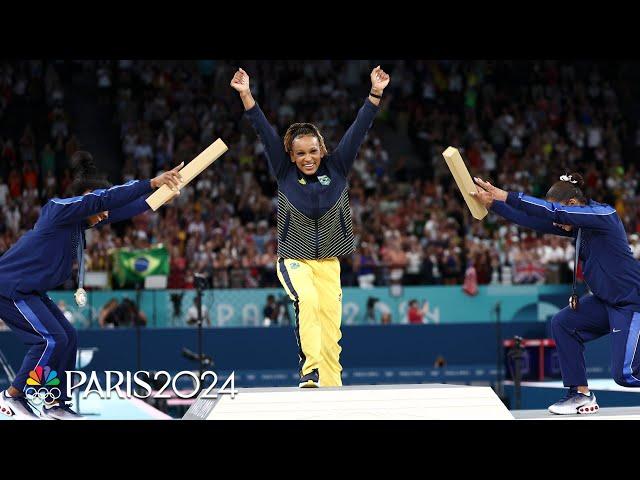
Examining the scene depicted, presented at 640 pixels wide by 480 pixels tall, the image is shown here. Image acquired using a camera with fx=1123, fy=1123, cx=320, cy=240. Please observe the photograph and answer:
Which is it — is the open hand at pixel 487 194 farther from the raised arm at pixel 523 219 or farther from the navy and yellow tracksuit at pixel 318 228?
the navy and yellow tracksuit at pixel 318 228

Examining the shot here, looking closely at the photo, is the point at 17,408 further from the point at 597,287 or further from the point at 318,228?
the point at 597,287

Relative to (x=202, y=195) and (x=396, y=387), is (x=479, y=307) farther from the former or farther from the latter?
(x=396, y=387)

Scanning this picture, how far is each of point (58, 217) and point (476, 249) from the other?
524 inches

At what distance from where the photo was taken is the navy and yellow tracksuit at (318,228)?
8594mm

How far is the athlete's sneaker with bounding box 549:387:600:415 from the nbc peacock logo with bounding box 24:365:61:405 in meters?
3.57

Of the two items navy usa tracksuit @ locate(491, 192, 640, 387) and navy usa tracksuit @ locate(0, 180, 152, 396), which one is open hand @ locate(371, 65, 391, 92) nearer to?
navy usa tracksuit @ locate(491, 192, 640, 387)

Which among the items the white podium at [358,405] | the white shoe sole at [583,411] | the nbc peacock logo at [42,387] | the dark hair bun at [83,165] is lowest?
the white shoe sole at [583,411]

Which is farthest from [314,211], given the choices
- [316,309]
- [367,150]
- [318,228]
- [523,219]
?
[367,150]

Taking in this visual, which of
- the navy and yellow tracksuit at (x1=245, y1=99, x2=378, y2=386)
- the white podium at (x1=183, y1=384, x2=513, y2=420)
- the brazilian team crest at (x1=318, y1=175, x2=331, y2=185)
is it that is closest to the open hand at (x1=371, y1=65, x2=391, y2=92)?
the navy and yellow tracksuit at (x1=245, y1=99, x2=378, y2=386)

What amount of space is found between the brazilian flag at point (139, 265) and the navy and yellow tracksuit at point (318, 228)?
954 cm

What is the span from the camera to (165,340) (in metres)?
17.3

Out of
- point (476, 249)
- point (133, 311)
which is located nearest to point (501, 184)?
point (476, 249)

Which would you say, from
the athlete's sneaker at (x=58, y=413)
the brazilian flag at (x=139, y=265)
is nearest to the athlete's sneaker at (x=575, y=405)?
the athlete's sneaker at (x=58, y=413)

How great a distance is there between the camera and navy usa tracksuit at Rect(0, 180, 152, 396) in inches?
310
